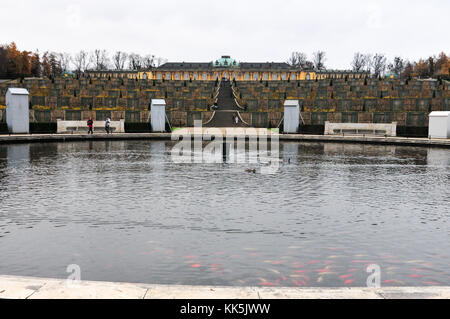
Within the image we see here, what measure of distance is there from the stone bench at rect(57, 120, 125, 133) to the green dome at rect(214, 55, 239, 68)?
123 m

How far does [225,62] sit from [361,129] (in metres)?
129

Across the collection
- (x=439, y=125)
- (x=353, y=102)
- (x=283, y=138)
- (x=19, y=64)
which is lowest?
(x=283, y=138)

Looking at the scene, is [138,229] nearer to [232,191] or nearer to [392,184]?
[232,191]

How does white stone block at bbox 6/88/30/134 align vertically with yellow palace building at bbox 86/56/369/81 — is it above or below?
below

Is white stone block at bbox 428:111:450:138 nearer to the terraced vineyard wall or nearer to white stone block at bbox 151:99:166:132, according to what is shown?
the terraced vineyard wall

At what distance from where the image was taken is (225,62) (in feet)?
540

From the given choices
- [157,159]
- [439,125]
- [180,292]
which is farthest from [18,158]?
[439,125]

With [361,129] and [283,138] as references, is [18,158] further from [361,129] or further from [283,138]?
[361,129]

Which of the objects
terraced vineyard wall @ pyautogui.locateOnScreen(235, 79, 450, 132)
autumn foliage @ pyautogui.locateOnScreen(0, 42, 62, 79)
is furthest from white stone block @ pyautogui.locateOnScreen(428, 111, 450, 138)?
autumn foliage @ pyautogui.locateOnScreen(0, 42, 62, 79)

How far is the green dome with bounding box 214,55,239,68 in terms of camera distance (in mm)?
162800

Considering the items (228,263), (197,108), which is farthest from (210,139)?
(228,263)

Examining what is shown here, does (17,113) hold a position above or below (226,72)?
below

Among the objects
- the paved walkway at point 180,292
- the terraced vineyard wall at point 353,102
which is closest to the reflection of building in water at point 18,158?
the paved walkway at point 180,292

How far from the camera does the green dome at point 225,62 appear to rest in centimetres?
16280
